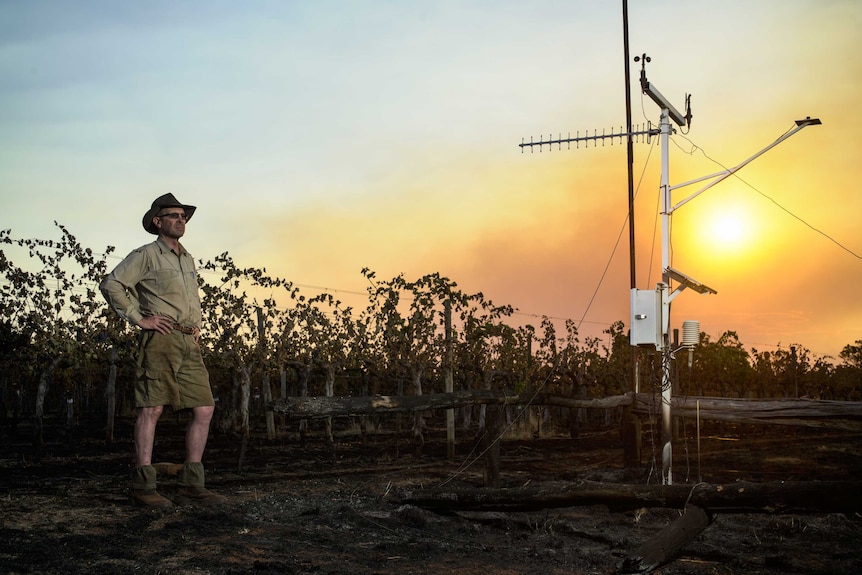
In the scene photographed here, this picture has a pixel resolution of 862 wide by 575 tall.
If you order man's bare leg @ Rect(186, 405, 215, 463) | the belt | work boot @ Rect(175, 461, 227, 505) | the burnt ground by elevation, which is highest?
the belt

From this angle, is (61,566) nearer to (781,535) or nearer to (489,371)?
(781,535)

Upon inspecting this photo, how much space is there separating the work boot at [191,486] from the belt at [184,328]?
1.02 meters

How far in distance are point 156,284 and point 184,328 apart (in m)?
0.40

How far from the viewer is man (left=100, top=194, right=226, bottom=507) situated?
651cm

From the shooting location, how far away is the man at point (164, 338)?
256 inches

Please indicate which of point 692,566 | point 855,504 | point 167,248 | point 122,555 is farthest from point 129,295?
point 855,504

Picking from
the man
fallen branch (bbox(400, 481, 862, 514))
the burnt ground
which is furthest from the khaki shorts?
fallen branch (bbox(400, 481, 862, 514))

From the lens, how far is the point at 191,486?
6789mm

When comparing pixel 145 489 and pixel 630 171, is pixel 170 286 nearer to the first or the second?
pixel 145 489

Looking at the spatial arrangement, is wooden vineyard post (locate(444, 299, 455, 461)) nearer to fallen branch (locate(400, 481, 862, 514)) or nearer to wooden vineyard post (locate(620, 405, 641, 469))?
wooden vineyard post (locate(620, 405, 641, 469))

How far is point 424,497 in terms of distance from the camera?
7.33 meters

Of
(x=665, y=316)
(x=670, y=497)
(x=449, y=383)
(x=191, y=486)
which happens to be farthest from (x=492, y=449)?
(x=449, y=383)

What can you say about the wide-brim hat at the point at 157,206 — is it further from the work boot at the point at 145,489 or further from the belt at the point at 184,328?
the work boot at the point at 145,489

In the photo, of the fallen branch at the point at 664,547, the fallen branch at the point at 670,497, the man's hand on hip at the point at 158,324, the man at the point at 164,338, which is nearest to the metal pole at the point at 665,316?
the fallen branch at the point at 670,497
